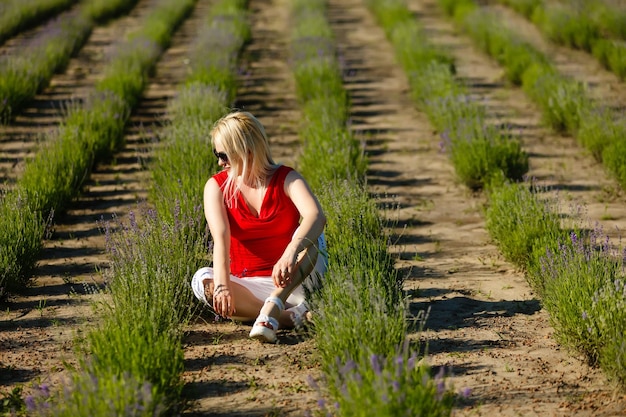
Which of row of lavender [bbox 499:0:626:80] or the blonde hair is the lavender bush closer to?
the blonde hair

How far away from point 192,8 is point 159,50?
17.8 ft

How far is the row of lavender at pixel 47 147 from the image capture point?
197 inches

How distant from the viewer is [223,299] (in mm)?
4012

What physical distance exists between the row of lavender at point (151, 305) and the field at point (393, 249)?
0.66 feet

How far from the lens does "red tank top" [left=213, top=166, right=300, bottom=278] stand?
4195mm

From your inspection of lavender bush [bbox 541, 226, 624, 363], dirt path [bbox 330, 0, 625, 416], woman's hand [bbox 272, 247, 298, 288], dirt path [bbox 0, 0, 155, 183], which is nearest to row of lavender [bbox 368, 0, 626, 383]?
lavender bush [bbox 541, 226, 624, 363]

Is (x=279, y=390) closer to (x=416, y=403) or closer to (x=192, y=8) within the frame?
(x=416, y=403)

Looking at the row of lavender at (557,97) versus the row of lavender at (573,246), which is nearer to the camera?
the row of lavender at (573,246)

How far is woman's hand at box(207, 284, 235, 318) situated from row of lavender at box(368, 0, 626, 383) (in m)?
1.50

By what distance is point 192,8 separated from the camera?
1686 centimetres

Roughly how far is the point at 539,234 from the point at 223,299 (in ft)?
6.75

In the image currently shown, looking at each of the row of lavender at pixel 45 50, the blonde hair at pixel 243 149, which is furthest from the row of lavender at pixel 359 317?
the row of lavender at pixel 45 50

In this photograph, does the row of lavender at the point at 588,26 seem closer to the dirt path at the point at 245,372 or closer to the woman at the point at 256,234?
the woman at the point at 256,234

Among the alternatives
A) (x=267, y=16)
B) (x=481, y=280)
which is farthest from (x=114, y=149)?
(x=267, y=16)
